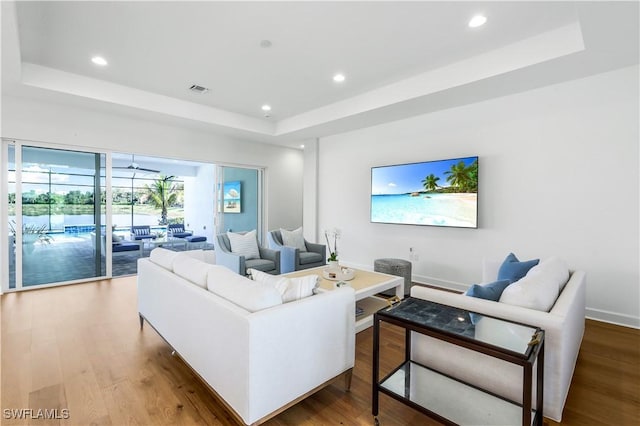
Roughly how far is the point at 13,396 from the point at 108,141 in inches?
154

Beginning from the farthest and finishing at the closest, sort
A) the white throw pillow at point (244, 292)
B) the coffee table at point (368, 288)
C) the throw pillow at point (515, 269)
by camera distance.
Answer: the coffee table at point (368, 288)
the throw pillow at point (515, 269)
the white throw pillow at point (244, 292)

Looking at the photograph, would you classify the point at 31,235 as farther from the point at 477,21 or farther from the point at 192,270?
the point at 477,21

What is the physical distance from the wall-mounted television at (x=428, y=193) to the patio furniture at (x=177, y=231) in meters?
5.99

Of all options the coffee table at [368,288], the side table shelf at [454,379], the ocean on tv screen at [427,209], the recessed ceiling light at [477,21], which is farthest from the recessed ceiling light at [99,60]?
the ocean on tv screen at [427,209]

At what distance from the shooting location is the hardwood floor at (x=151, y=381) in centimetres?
182

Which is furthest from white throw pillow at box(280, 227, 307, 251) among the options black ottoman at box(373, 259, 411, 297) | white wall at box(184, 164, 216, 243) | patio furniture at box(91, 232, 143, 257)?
white wall at box(184, 164, 216, 243)

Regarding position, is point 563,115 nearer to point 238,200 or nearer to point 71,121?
point 238,200

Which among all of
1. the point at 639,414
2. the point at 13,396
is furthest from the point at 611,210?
the point at 13,396

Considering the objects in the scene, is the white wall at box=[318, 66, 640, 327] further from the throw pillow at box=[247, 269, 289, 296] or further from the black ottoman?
the throw pillow at box=[247, 269, 289, 296]

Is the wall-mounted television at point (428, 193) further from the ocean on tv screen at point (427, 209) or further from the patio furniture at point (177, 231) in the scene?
the patio furniture at point (177, 231)

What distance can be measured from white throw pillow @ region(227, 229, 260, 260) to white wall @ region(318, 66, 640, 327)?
7.70 feet

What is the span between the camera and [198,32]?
2889 mm

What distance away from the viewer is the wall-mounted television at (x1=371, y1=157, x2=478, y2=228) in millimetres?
4102

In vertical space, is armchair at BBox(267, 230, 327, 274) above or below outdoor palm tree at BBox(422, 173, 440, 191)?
below
